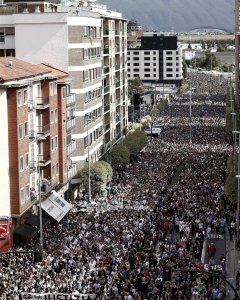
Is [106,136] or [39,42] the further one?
[106,136]

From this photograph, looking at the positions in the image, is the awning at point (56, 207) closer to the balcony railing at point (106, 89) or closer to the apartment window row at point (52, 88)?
the apartment window row at point (52, 88)

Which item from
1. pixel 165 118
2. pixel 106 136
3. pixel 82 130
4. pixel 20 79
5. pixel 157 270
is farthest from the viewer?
pixel 165 118

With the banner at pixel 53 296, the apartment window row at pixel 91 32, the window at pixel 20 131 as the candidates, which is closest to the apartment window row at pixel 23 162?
the window at pixel 20 131

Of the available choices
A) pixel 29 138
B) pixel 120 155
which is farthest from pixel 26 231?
pixel 120 155

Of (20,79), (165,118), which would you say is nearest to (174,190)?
(20,79)

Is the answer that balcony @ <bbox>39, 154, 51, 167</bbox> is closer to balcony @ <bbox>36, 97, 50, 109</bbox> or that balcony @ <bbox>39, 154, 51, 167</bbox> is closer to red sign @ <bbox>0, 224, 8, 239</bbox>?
balcony @ <bbox>36, 97, 50, 109</bbox>

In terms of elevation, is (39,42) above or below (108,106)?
above

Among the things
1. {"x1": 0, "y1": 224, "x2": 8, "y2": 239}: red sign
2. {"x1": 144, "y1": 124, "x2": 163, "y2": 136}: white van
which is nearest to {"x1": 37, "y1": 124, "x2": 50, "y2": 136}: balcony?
{"x1": 0, "y1": 224, "x2": 8, "y2": 239}: red sign

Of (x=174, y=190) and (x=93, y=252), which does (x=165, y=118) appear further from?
(x=93, y=252)
